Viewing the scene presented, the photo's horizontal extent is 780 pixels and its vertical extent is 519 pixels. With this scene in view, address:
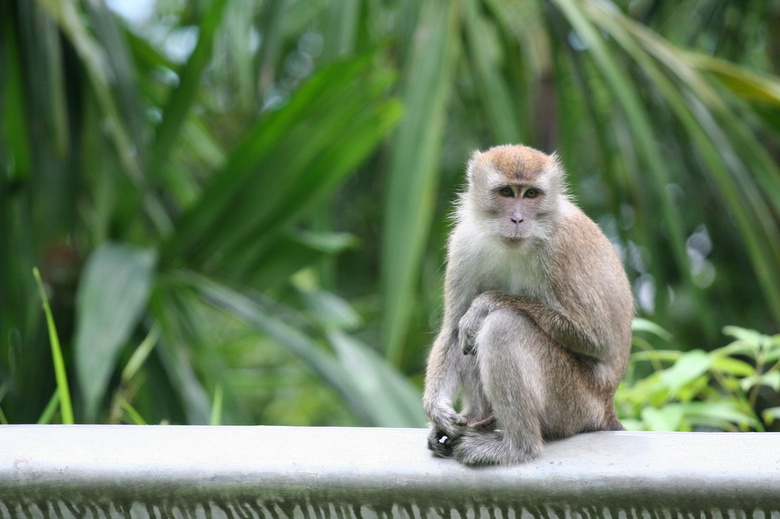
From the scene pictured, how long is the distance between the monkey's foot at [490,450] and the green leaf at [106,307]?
139cm

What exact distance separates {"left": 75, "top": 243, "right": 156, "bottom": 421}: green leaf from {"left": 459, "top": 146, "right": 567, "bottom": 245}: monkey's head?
1.35 meters

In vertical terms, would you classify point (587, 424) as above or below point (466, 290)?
below

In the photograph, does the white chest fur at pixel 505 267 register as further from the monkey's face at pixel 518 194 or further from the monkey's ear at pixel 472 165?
the monkey's ear at pixel 472 165

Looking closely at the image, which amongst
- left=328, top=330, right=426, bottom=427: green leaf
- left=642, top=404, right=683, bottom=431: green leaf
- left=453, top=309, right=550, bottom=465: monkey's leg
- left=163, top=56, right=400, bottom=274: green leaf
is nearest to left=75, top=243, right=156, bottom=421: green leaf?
left=163, top=56, right=400, bottom=274: green leaf

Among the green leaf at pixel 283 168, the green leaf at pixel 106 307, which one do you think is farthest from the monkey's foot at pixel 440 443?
the green leaf at pixel 283 168

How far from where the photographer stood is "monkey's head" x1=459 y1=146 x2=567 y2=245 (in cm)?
299

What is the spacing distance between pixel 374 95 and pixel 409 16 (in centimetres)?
36

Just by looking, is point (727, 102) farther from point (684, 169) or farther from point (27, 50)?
point (27, 50)

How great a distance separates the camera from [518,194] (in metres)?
3.07

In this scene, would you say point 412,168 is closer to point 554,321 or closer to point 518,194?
point 518,194

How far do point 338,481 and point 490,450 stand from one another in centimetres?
60

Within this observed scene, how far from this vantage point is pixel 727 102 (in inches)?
169

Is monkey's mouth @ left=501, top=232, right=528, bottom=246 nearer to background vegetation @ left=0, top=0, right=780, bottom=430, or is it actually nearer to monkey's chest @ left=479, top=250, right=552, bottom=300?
monkey's chest @ left=479, top=250, right=552, bottom=300

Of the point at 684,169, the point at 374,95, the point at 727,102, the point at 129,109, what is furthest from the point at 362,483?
the point at 684,169
